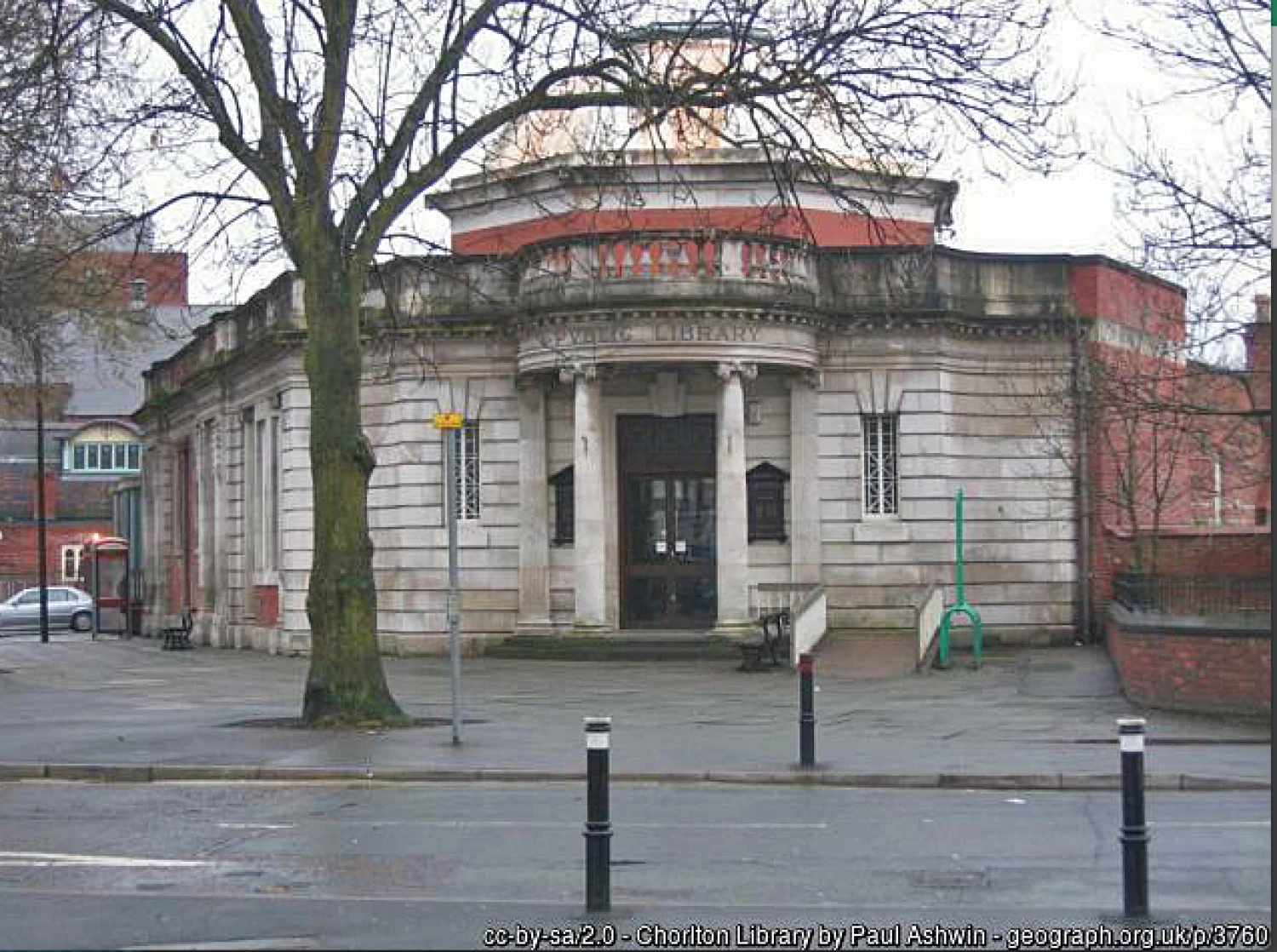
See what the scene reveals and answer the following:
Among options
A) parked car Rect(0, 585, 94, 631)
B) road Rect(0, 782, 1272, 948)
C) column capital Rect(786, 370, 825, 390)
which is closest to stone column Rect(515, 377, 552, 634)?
column capital Rect(786, 370, 825, 390)

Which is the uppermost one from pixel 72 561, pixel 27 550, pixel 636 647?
pixel 27 550

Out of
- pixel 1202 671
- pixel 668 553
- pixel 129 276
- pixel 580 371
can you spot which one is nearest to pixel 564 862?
pixel 1202 671

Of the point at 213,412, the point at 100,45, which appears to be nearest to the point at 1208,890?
the point at 100,45

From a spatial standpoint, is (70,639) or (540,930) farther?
(70,639)

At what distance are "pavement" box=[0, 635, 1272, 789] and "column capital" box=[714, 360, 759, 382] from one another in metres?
4.82

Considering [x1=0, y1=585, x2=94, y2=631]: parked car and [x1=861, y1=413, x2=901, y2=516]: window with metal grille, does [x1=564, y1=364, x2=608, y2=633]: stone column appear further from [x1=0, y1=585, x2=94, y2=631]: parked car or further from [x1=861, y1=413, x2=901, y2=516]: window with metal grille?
[x1=0, y1=585, x2=94, y2=631]: parked car

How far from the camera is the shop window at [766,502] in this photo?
34062mm

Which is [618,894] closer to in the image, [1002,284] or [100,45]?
[100,45]

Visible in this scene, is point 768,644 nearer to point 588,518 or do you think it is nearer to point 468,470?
point 588,518

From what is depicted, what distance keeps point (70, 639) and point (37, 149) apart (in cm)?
3362

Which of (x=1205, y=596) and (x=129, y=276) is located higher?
(x=129, y=276)

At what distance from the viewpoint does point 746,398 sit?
3403 cm

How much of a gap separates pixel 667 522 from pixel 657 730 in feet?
44.7

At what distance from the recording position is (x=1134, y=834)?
979cm
